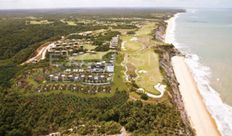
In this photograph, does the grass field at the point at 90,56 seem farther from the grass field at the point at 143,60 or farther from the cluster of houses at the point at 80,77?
the grass field at the point at 143,60

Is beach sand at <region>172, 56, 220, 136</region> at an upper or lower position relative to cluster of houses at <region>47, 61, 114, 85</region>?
lower

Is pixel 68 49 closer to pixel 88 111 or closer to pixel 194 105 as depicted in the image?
pixel 88 111

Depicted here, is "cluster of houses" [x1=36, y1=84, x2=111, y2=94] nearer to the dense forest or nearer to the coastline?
the dense forest

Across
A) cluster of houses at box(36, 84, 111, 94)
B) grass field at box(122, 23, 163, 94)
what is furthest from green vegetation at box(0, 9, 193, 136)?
cluster of houses at box(36, 84, 111, 94)

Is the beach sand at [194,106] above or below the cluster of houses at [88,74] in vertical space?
below

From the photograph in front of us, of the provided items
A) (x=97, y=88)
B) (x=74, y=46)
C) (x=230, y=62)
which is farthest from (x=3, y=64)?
(x=230, y=62)

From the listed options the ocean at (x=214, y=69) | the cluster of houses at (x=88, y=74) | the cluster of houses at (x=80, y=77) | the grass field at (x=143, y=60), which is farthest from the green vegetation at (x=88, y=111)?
the ocean at (x=214, y=69)

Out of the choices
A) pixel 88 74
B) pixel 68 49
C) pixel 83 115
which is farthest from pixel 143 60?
pixel 83 115
